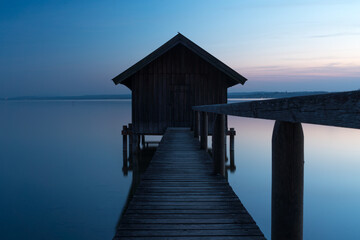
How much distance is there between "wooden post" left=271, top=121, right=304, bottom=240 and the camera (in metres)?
1.92

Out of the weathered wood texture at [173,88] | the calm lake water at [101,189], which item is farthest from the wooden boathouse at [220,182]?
the calm lake water at [101,189]

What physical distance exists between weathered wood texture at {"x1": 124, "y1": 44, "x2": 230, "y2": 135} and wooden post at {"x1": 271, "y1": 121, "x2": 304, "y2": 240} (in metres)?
12.6

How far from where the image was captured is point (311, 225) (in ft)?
32.4

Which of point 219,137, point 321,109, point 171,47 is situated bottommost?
point 219,137

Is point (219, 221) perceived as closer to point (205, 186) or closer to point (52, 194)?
point (205, 186)

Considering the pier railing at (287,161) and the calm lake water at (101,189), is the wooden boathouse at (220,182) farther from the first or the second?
the calm lake water at (101,189)

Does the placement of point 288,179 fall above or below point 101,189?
above

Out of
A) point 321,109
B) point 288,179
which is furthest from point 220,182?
point 321,109

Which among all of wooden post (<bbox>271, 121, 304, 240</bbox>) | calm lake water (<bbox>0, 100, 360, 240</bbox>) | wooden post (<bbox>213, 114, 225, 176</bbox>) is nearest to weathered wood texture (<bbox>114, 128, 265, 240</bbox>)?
wooden post (<bbox>213, 114, 225, 176</bbox>)

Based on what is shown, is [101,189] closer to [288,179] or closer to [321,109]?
[288,179]

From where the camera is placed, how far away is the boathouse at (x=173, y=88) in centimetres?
1455

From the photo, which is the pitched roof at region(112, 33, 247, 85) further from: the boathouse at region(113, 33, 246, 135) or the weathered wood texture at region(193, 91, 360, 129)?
the weathered wood texture at region(193, 91, 360, 129)

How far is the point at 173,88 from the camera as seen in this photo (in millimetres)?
14547

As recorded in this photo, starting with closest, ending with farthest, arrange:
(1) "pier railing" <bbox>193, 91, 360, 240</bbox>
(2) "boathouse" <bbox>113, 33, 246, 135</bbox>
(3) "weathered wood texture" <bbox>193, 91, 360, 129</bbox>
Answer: (3) "weathered wood texture" <bbox>193, 91, 360, 129</bbox>, (1) "pier railing" <bbox>193, 91, 360, 240</bbox>, (2) "boathouse" <bbox>113, 33, 246, 135</bbox>
